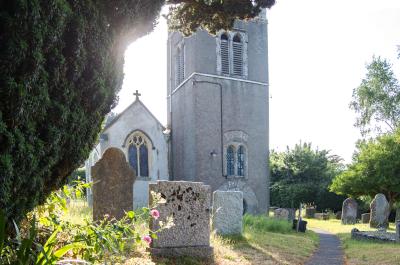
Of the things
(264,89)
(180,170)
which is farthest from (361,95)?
(180,170)

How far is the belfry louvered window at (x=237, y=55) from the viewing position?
25547 millimetres

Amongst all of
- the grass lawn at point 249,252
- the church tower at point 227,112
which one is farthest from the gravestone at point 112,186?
the church tower at point 227,112

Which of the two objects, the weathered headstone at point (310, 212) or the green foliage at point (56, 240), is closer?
the green foliage at point (56, 240)

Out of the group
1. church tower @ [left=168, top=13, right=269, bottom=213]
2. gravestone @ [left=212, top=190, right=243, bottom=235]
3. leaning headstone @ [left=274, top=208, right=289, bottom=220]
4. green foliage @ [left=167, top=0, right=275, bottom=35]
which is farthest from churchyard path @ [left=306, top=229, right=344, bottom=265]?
church tower @ [left=168, top=13, right=269, bottom=213]

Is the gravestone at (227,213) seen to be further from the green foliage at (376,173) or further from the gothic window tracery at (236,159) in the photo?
the green foliage at (376,173)

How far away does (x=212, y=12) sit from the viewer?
29.0 ft

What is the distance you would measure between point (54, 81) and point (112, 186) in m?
4.89

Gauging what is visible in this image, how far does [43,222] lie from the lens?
525cm

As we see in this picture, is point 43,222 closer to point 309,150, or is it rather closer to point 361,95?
point 361,95

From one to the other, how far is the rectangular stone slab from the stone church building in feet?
45.4

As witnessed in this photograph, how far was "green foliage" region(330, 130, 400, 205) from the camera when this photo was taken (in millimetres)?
25047

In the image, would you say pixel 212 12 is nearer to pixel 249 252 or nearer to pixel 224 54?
pixel 249 252

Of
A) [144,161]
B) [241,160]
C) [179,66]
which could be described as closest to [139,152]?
[144,161]

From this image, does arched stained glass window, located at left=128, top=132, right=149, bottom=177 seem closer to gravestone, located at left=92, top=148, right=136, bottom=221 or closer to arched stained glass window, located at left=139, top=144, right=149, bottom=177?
arched stained glass window, located at left=139, top=144, right=149, bottom=177
